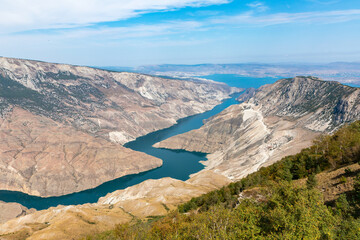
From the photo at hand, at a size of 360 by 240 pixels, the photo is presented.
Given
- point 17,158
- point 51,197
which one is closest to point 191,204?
point 51,197

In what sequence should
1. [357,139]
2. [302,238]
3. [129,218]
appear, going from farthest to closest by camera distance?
[129,218], [357,139], [302,238]

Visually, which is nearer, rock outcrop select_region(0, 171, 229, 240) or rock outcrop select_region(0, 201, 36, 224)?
rock outcrop select_region(0, 171, 229, 240)

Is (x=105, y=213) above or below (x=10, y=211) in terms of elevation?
above

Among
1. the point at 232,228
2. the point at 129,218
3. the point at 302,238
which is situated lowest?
the point at 129,218

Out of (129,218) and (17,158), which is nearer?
(129,218)

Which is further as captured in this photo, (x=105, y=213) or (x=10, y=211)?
(x=10, y=211)

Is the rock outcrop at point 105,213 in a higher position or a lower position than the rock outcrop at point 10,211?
higher

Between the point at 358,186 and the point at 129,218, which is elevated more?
the point at 358,186

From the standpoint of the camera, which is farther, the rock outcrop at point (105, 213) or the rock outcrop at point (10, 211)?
the rock outcrop at point (10, 211)

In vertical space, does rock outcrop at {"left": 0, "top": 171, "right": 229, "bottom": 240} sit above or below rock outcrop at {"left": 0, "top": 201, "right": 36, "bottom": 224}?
above

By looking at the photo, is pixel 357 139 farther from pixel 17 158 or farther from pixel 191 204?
pixel 17 158

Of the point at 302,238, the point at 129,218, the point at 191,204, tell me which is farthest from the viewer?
the point at 129,218
